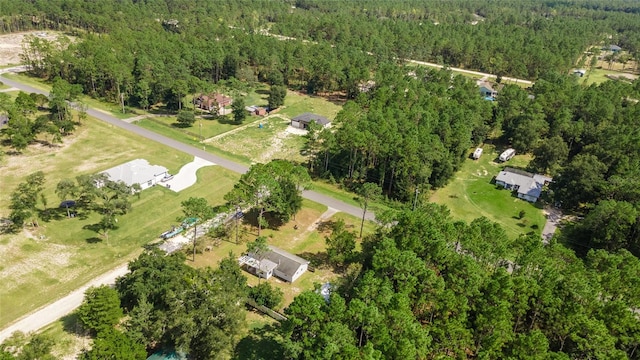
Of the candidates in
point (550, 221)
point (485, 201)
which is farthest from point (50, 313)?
point (550, 221)

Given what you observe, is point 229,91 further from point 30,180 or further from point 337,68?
point 30,180

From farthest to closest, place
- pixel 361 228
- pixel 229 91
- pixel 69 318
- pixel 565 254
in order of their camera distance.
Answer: pixel 229 91
pixel 361 228
pixel 565 254
pixel 69 318

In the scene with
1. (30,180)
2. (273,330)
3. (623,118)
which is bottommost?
(273,330)

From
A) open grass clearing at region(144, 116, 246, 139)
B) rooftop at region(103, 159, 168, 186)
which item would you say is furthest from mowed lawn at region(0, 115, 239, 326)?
open grass clearing at region(144, 116, 246, 139)

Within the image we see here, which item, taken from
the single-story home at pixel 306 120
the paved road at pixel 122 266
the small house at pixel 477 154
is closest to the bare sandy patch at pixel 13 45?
the paved road at pixel 122 266

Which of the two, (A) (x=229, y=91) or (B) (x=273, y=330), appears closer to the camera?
(B) (x=273, y=330)

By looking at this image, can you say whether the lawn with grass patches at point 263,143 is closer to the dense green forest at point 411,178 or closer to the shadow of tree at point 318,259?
the dense green forest at point 411,178

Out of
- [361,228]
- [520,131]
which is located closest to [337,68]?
[520,131]
